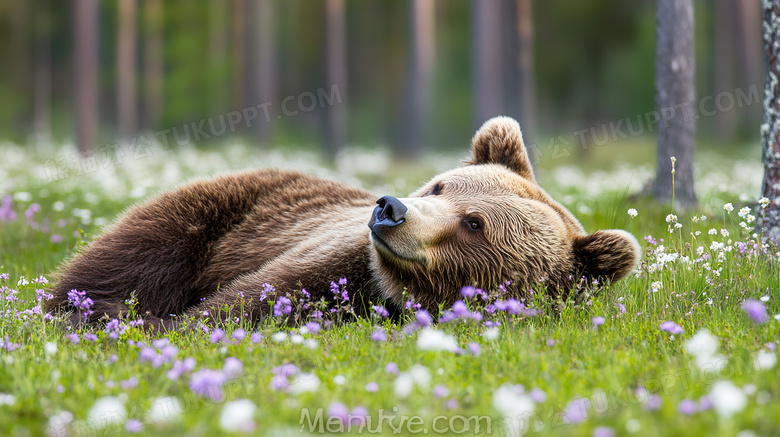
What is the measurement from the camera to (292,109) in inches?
1399

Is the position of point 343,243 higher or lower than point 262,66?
lower

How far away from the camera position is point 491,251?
414 cm

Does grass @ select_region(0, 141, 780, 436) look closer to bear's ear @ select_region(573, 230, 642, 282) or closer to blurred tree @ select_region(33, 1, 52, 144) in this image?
bear's ear @ select_region(573, 230, 642, 282)

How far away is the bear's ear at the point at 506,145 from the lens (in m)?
4.89

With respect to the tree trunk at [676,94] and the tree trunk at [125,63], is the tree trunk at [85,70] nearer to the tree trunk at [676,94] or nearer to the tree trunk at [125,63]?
the tree trunk at [125,63]

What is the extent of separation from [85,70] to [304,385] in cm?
1595

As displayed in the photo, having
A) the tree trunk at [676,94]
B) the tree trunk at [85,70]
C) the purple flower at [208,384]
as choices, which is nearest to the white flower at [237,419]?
the purple flower at [208,384]

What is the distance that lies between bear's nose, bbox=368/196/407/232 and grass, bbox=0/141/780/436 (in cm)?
53

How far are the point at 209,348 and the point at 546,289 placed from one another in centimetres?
181

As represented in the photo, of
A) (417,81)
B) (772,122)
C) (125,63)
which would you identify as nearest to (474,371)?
(772,122)

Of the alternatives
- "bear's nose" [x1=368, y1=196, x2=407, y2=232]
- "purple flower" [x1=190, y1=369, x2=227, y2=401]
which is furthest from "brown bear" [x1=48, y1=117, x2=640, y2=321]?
"purple flower" [x1=190, y1=369, x2=227, y2=401]

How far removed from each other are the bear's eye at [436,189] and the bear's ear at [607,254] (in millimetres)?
890

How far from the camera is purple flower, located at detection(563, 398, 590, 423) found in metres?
2.07

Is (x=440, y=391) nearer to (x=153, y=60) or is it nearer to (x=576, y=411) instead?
(x=576, y=411)
